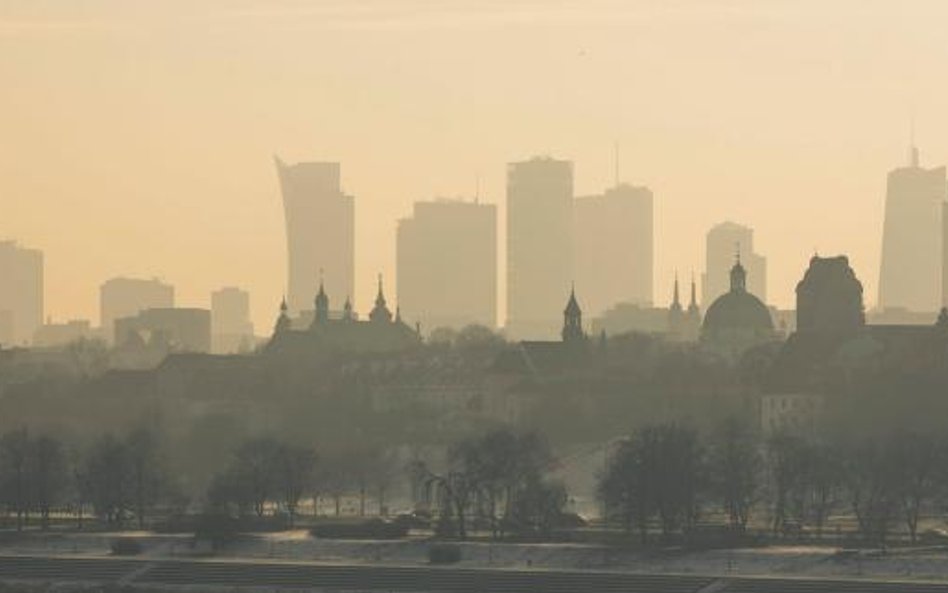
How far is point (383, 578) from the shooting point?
96.8 meters

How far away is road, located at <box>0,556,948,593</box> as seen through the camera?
301ft

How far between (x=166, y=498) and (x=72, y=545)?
706 inches

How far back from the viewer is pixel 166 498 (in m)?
125

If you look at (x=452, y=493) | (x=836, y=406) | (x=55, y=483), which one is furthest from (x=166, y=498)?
(x=836, y=406)

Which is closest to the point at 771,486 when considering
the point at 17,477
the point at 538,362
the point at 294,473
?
the point at 294,473

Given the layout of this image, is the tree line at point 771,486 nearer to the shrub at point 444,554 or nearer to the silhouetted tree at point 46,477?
the shrub at point 444,554

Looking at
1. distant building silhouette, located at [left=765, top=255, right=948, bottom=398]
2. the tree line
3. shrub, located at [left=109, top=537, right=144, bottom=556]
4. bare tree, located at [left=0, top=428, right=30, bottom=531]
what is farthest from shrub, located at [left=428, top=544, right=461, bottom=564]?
distant building silhouette, located at [left=765, top=255, right=948, bottom=398]

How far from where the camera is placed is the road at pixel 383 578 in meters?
91.7

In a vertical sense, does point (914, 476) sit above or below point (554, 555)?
above

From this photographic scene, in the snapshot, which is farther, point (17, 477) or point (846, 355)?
point (846, 355)

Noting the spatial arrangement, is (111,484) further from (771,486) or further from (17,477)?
(771,486)

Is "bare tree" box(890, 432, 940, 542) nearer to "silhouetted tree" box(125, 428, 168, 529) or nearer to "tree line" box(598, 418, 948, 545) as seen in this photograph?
"tree line" box(598, 418, 948, 545)

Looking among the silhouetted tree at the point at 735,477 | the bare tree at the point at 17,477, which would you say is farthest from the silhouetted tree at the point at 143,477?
the silhouetted tree at the point at 735,477

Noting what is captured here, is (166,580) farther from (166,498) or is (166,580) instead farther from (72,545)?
(166,498)
